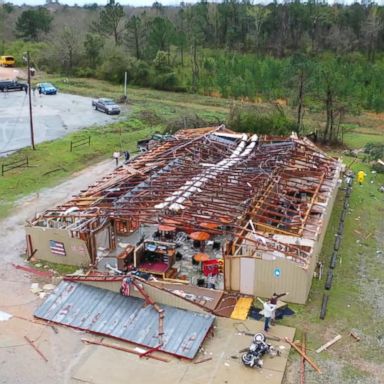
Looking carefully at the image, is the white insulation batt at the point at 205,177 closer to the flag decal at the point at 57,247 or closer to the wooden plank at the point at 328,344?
the flag decal at the point at 57,247

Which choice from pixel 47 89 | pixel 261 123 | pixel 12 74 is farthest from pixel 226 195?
pixel 12 74

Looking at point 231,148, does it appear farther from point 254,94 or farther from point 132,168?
point 254,94

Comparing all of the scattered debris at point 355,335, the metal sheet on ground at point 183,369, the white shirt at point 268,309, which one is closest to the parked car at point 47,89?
the metal sheet on ground at point 183,369

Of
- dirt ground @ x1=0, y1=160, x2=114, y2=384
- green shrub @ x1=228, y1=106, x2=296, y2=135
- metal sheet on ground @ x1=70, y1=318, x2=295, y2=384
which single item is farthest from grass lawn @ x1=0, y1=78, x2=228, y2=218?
metal sheet on ground @ x1=70, y1=318, x2=295, y2=384

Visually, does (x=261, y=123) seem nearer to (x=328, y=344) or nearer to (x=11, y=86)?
(x=328, y=344)

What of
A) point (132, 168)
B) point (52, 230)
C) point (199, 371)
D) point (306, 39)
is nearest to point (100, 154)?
point (132, 168)

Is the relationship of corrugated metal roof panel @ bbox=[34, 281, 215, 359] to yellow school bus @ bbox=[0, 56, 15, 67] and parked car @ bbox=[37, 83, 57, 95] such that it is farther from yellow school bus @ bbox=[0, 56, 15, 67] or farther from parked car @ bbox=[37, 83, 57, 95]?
yellow school bus @ bbox=[0, 56, 15, 67]
